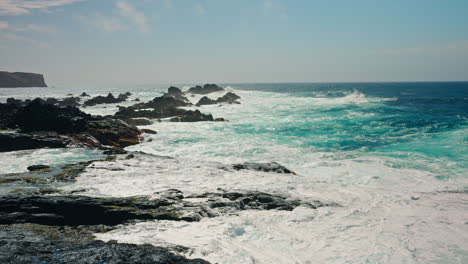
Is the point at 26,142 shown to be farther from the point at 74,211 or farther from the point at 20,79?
the point at 20,79

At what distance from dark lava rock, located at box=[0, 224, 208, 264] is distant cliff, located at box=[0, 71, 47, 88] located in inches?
8104

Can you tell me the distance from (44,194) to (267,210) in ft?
21.1

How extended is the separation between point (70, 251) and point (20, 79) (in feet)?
711

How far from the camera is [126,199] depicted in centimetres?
817

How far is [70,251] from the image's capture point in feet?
17.6

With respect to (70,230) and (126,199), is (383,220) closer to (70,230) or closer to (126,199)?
(126,199)

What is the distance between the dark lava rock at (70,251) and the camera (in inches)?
200

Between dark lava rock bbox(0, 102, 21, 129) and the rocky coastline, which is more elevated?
dark lava rock bbox(0, 102, 21, 129)

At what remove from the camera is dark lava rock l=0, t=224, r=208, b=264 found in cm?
507

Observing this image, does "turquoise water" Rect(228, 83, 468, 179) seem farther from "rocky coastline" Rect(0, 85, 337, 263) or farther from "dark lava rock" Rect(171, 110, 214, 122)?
"rocky coastline" Rect(0, 85, 337, 263)

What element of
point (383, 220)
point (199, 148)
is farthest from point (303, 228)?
Result: point (199, 148)

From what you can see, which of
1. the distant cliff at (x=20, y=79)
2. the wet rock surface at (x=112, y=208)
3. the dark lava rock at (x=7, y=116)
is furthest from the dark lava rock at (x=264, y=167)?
the distant cliff at (x=20, y=79)

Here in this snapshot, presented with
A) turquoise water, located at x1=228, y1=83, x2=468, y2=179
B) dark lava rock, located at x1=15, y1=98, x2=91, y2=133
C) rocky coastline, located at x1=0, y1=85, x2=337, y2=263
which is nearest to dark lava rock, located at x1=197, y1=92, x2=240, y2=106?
turquoise water, located at x1=228, y1=83, x2=468, y2=179

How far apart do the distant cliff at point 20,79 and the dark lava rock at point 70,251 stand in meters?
206
